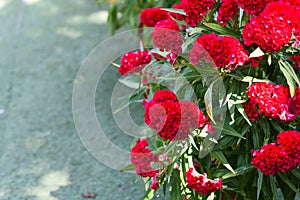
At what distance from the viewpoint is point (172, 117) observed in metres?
2.42

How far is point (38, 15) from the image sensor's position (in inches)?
249

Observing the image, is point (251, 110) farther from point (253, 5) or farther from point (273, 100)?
point (253, 5)

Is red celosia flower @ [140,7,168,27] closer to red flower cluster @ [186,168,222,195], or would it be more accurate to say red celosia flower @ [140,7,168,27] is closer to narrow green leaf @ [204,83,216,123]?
narrow green leaf @ [204,83,216,123]

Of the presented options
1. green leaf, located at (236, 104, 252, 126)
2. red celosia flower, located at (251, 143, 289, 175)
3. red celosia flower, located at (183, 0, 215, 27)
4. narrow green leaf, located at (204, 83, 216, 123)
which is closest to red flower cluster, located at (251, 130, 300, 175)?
red celosia flower, located at (251, 143, 289, 175)

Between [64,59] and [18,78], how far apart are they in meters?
0.50

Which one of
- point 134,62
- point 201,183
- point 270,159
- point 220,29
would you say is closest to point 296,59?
point 220,29

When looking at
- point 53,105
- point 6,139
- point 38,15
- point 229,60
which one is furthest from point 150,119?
point 38,15

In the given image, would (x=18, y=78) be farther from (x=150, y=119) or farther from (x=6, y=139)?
(x=150, y=119)

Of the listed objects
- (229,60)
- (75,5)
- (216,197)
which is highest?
(229,60)

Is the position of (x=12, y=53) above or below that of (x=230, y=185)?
below

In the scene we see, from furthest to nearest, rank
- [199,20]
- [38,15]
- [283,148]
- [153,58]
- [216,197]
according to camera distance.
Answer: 1. [38,15]
2. [153,58]
3. [216,197]
4. [199,20]
5. [283,148]

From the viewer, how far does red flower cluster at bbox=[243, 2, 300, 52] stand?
239 centimetres

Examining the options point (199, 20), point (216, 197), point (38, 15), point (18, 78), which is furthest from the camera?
point (38, 15)

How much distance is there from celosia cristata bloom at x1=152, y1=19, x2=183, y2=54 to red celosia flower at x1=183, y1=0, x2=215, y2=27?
0.52ft
